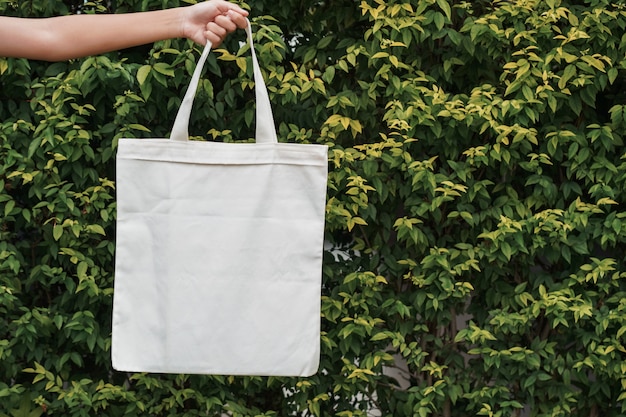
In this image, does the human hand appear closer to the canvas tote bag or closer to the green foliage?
the canvas tote bag

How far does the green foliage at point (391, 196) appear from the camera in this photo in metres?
3.40

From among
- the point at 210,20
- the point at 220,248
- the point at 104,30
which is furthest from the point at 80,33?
the point at 220,248

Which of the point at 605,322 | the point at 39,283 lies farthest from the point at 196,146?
the point at 605,322

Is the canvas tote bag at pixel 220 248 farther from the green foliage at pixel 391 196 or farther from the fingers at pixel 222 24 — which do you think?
the green foliage at pixel 391 196

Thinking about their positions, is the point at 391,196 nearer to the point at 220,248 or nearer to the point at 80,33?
the point at 220,248

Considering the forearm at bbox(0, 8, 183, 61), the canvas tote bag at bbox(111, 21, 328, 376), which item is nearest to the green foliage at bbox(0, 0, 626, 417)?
the canvas tote bag at bbox(111, 21, 328, 376)

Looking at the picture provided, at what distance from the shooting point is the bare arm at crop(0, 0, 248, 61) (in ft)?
6.27

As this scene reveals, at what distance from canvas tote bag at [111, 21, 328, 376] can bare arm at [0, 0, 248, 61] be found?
A: 0.61ft

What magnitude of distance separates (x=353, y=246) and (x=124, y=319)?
1.54m

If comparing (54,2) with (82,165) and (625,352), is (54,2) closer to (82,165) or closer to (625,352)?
(82,165)

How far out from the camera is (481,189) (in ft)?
11.5

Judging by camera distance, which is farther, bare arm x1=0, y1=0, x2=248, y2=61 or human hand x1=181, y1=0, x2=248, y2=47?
human hand x1=181, y1=0, x2=248, y2=47

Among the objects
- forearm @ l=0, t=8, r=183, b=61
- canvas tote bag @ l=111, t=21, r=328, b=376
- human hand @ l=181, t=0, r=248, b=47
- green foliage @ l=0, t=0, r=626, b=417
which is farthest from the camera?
green foliage @ l=0, t=0, r=626, b=417

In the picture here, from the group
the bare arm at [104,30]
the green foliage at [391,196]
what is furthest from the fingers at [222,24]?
the green foliage at [391,196]
